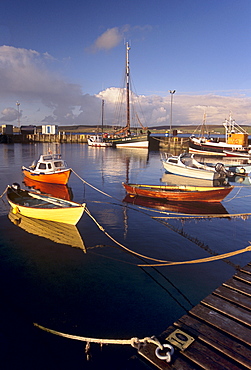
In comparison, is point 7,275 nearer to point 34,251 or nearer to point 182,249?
point 34,251

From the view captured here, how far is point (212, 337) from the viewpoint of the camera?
5.70 meters

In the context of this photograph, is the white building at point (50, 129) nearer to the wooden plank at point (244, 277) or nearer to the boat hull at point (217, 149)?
the boat hull at point (217, 149)

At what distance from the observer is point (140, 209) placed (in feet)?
64.7

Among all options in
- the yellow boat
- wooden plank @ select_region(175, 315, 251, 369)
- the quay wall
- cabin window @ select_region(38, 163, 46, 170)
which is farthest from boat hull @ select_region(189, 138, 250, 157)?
wooden plank @ select_region(175, 315, 251, 369)

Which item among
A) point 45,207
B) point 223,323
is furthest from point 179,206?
point 223,323

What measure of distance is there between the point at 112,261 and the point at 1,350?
223 inches

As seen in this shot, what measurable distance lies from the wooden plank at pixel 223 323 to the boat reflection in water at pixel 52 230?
7386 millimetres

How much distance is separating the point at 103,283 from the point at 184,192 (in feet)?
43.3

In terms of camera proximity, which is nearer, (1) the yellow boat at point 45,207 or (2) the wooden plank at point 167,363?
(2) the wooden plank at point 167,363

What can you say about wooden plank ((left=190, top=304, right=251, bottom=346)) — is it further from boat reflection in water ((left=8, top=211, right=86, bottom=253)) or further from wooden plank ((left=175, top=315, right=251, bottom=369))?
boat reflection in water ((left=8, top=211, right=86, bottom=253))

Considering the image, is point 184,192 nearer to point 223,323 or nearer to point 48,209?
point 48,209

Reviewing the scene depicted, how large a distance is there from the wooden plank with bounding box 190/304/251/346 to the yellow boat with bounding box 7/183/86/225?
28.8 feet

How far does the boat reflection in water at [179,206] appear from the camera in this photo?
1956 centimetres

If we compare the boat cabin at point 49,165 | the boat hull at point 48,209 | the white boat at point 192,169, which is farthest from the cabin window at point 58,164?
the white boat at point 192,169
